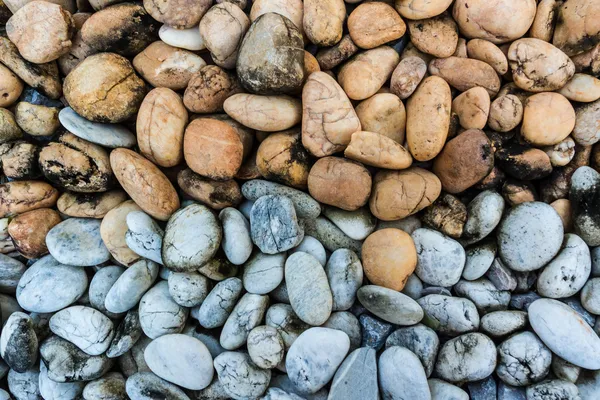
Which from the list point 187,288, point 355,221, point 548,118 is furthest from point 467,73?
point 187,288

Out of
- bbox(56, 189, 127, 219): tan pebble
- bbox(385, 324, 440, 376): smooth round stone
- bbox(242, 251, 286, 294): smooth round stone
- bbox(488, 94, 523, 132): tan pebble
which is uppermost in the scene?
bbox(488, 94, 523, 132): tan pebble

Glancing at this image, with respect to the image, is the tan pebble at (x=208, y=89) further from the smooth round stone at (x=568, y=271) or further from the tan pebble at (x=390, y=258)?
the smooth round stone at (x=568, y=271)

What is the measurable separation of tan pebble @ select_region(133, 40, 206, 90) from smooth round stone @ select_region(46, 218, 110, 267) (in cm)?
47

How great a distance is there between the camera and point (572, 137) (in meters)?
1.29

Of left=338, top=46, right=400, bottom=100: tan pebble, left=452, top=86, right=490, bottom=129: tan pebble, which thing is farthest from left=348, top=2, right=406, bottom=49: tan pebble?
left=452, top=86, right=490, bottom=129: tan pebble

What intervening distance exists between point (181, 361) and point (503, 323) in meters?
0.85

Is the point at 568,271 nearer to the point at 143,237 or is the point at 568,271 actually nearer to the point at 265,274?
the point at 265,274

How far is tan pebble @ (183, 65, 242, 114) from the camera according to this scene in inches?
50.4

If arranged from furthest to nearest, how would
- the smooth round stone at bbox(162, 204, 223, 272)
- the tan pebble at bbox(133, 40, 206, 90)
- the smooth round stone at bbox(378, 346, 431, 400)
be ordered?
1. the tan pebble at bbox(133, 40, 206, 90)
2. the smooth round stone at bbox(162, 204, 223, 272)
3. the smooth round stone at bbox(378, 346, 431, 400)

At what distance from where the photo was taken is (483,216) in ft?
4.06

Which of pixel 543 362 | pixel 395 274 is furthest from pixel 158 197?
pixel 543 362

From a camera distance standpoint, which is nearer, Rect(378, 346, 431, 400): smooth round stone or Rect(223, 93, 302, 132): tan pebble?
Rect(378, 346, 431, 400): smooth round stone

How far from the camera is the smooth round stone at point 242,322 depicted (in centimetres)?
119

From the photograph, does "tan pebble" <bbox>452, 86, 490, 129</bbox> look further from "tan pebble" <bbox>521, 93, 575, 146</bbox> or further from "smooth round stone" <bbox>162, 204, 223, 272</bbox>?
"smooth round stone" <bbox>162, 204, 223, 272</bbox>
